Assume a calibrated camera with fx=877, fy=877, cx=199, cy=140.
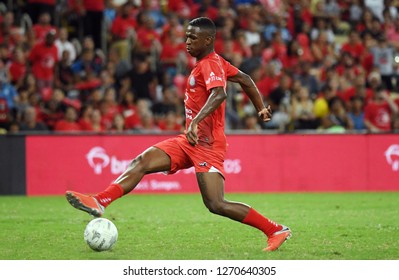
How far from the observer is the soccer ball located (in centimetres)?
901

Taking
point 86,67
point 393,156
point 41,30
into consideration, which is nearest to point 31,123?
point 86,67

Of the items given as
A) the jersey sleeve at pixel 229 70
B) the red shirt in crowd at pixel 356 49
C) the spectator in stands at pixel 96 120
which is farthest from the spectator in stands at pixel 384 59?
the jersey sleeve at pixel 229 70

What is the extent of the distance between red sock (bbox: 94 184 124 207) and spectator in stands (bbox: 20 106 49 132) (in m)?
9.28

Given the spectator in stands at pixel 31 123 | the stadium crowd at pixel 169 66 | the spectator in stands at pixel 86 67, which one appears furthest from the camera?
the spectator in stands at pixel 86 67

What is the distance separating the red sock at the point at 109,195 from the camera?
8984 mm

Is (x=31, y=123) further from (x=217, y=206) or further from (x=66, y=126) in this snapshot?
(x=217, y=206)

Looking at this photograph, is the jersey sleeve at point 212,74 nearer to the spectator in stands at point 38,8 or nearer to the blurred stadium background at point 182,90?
the blurred stadium background at point 182,90

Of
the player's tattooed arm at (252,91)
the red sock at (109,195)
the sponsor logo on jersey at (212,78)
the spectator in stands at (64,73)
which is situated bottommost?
the red sock at (109,195)

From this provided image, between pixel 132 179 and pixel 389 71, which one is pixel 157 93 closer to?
pixel 389 71

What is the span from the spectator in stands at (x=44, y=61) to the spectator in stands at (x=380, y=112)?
23.8 feet

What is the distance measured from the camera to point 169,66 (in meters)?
21.2

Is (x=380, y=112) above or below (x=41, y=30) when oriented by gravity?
below

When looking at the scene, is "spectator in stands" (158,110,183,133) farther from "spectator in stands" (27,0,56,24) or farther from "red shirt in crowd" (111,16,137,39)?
"spectator in stands" (27,0,56,24)

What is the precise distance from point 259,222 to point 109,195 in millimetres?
1616
